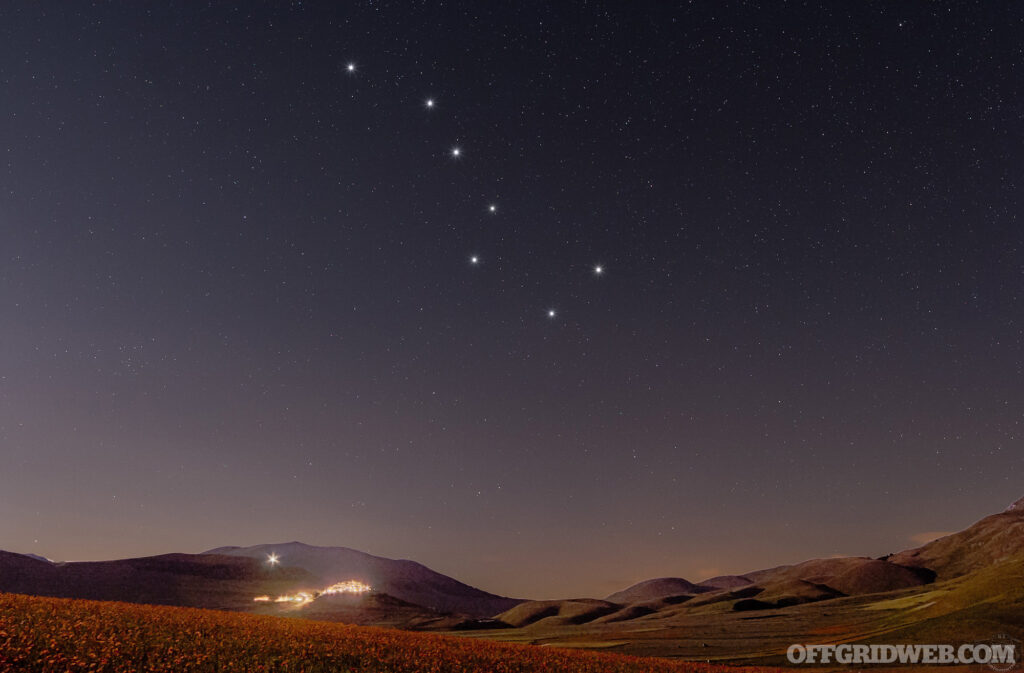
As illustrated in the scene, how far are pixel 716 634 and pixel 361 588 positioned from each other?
66532mm

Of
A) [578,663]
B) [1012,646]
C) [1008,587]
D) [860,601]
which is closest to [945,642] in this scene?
[1012,646]

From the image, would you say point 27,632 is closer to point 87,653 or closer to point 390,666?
point 87,653

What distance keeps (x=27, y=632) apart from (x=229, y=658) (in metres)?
8.04

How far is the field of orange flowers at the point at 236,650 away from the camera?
883 inches

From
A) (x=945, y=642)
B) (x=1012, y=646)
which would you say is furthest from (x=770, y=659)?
(x=1012, y=646)

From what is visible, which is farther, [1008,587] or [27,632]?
[1008,587]

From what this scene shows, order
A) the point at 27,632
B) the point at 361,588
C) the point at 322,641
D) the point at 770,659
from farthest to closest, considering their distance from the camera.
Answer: the point at 361,588 → the point at 770,659 → the point at 322,641 → the point at 27,632

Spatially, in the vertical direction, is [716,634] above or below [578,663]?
below

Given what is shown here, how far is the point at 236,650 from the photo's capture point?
2452 cm

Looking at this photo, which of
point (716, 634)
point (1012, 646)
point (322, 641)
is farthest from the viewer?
point (716, 634)

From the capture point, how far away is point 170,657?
76.4ft

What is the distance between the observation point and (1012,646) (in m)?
51.0

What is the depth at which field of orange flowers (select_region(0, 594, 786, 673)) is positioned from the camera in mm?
22422

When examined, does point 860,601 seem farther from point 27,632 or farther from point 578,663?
point 27,632
